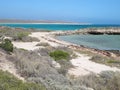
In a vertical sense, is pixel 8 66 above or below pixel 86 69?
above

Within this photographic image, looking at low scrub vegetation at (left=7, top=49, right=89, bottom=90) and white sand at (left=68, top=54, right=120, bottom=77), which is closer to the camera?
low scrub vegetation at (left=7, top=49, right=89, bottom=90)

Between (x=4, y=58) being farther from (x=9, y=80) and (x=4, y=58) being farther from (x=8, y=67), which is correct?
(x=9, y=80)

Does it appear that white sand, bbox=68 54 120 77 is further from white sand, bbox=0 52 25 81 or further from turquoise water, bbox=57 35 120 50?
turquoise water, bbox=57 35 120 50

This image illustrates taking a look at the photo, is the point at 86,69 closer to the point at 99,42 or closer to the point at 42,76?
the point at 42,76

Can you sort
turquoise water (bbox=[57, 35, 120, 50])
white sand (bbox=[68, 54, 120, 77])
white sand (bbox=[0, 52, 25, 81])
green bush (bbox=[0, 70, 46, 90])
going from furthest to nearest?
turquoise water (bbox=[57, 35, 120, 50])
white sand (bbox=[68, 54, 120, 77])
white sand (bbox=[0, 52, 25, 81])
green bush (bbox=[0, 70, 46, 90])

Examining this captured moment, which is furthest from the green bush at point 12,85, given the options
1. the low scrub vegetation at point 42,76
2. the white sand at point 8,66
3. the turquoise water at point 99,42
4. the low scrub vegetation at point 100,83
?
the turquoise water at point 99,42

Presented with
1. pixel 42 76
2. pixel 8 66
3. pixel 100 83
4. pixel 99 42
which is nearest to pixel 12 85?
pixel 42 76

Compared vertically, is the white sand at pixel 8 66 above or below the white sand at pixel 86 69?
above

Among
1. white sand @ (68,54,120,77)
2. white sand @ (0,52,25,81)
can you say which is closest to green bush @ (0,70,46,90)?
white sand @ (0,52,25,81)

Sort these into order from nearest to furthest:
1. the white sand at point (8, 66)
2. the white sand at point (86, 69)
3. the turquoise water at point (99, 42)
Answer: the white sand at point (8, 66), the white sand at point (86, 69), the turquoise water at point (99, 42)

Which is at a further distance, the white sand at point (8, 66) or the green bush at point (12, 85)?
the white sand at point (8, 66)

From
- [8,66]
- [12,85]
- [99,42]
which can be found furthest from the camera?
[99,42]

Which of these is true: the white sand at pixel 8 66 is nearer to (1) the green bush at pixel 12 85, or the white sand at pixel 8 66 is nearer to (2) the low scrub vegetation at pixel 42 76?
(2) the low scrub vegetation at pixel 42 76

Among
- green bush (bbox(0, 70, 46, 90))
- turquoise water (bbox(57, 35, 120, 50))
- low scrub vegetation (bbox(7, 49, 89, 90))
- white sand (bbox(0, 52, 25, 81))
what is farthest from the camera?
turquoise water (bbox(57, 35, 120, 50))
